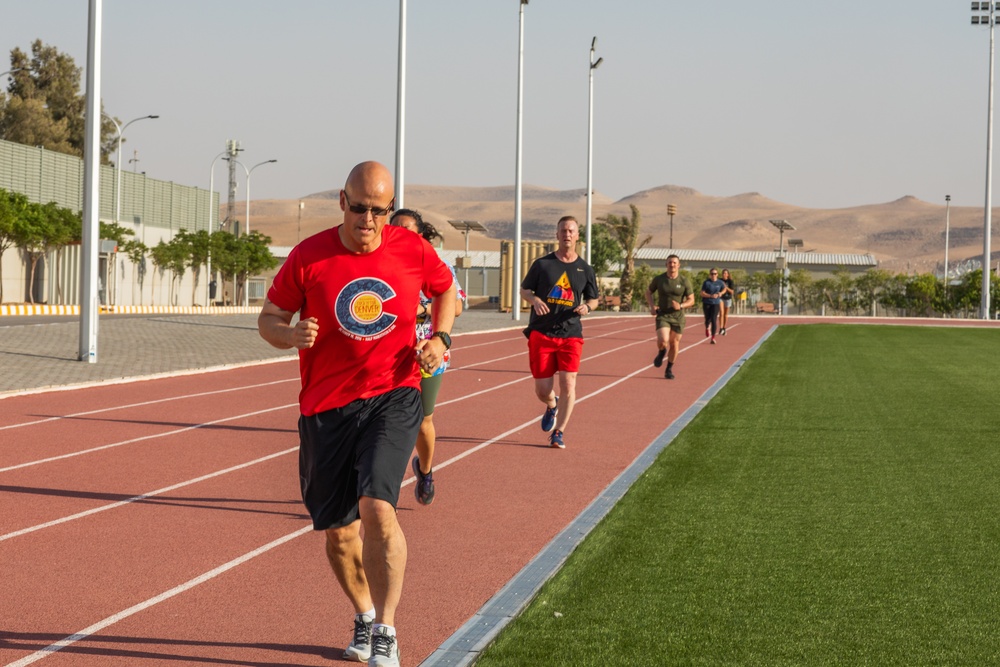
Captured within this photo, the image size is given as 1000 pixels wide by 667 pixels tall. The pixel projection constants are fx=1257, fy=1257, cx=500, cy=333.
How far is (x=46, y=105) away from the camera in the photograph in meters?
94.0

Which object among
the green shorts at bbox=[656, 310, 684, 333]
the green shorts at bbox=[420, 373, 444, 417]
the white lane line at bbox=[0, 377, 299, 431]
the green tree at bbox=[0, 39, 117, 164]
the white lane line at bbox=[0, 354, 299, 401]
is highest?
the green tree at bbox=[0, 39, 117, 164]

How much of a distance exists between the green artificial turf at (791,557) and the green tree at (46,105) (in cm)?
8573

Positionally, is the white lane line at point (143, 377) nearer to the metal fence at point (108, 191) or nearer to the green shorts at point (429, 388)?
the green shorts at point (429, 388)

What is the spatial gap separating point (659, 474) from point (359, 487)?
17.7ft

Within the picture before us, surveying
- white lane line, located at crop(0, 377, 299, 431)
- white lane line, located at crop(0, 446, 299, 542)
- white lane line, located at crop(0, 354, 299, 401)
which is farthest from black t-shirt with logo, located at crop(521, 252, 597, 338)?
white lane line, located at crop(0, 354, 299, 401)

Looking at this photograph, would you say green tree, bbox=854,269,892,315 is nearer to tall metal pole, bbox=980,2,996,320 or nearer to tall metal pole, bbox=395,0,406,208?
tall metal pole, bbox=980,2,996,320

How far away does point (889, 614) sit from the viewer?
5.54 m

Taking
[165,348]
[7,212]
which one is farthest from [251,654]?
[7,212]

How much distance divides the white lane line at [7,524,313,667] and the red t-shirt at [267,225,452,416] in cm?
141

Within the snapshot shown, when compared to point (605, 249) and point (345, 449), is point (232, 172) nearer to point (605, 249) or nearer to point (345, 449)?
point (605, 249)

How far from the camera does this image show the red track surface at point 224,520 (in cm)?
531

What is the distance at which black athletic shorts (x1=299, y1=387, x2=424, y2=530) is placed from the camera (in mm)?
A: 4711

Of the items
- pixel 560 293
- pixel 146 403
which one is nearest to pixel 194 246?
pixel 146 403

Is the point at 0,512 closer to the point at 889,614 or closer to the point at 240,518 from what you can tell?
the point at 240,518
